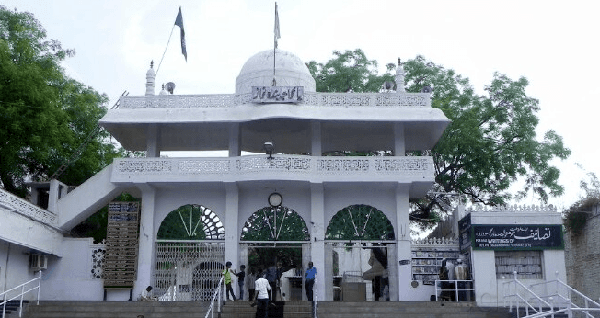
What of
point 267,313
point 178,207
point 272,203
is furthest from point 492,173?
point 267,313

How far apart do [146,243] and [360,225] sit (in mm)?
6096

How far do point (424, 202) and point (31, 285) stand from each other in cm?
1537

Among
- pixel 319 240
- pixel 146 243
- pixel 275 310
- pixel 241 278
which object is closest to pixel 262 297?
pixel 275 310

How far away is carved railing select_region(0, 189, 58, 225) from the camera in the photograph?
→ 58.6 feet

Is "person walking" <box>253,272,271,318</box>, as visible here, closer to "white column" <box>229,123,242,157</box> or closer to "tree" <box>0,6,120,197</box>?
"white column" <box>229,123,242,157</box>

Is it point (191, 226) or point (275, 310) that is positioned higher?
point (191, 226)

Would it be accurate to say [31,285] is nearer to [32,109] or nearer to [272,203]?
[32,109]

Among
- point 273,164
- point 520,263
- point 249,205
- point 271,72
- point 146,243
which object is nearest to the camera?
point 520,263

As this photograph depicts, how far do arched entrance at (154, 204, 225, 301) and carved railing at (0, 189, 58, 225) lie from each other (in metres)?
3.05

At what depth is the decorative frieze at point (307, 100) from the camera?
20.5 meters

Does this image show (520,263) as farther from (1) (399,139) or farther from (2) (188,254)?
(2) (188,254)

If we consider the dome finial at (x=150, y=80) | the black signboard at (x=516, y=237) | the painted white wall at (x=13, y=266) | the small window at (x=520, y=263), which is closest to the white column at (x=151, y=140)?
the dome finial at (x=150, y=80)

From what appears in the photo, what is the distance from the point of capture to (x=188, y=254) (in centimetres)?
2027

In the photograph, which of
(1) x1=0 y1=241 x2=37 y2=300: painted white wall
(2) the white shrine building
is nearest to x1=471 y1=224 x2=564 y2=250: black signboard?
(2) the white shrine building
